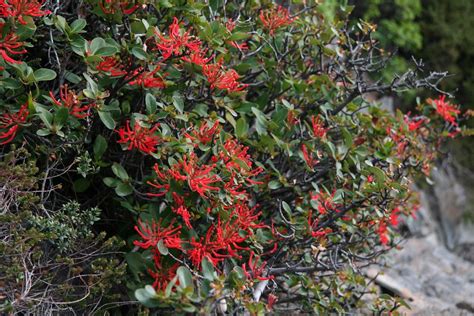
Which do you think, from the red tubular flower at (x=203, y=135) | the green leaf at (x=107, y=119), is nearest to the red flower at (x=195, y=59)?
the red tubular flower at (x=203, y=135)

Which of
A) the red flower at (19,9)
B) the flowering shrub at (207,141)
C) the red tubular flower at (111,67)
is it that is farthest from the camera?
the red tubular flower at (111,67)

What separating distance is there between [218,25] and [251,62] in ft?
1.69

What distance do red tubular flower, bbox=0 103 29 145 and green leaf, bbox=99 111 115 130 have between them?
1.02 feet

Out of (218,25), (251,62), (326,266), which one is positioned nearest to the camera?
(218,25)

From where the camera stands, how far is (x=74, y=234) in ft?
9.70

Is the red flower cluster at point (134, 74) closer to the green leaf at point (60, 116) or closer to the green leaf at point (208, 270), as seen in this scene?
the green leaf at point (60, 116)

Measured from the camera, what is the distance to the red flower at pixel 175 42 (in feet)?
9.66

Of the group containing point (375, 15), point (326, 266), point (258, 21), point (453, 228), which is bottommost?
point (453, 228)

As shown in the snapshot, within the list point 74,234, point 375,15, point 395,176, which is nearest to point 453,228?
point 375,15

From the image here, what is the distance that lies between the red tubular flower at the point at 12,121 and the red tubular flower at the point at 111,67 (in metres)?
0.37

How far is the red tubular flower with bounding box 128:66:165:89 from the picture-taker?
122 inches

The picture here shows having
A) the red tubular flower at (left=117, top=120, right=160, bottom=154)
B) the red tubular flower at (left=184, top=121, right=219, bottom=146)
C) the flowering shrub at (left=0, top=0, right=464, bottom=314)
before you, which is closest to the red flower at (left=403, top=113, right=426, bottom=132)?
the flowering shrub at (left=0, top=0, right=464, bottom=314)

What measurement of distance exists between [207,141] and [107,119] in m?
0.46

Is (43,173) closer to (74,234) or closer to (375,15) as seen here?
(74,234)
